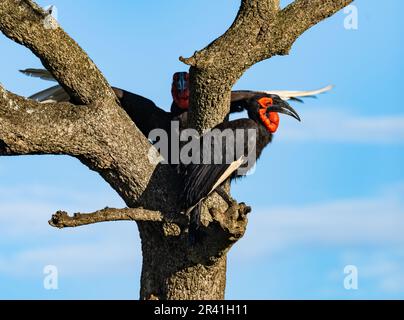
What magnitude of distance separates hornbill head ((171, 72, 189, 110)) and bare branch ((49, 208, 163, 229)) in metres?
2.10

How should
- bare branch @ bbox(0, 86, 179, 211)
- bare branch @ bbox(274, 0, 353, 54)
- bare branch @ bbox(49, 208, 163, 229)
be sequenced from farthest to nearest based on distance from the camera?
bare branch @ bbox(274, 0, 353, 54) → bare branch @ bbox(0, 86, 179, 211) → bare branch @ bbox(49, 208, 163, 229)

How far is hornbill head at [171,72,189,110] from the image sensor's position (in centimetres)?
1009

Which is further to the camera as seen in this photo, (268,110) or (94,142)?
(268,110)

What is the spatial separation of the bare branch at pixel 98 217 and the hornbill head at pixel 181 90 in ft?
6.89

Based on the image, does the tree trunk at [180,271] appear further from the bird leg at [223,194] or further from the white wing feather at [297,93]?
the white wing feather at [297,93]

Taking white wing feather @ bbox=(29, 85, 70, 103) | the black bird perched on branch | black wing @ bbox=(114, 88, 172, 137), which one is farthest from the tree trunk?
white wing feather @ bbox=(29, 85, 70, 103)

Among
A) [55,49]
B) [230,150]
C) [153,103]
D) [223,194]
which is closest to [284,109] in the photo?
[230,150]

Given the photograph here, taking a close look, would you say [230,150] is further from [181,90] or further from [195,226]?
[181,90]

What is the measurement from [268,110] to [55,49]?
8.12ft

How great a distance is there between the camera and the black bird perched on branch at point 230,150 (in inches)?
335

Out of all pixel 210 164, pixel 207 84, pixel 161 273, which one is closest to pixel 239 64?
pixel 207 84

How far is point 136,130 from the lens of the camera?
8.68m

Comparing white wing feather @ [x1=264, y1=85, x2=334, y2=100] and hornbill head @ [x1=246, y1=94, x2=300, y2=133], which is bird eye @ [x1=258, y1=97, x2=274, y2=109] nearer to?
hornbill head @ [x1=246, y1=94, x2=300, y2=133]
